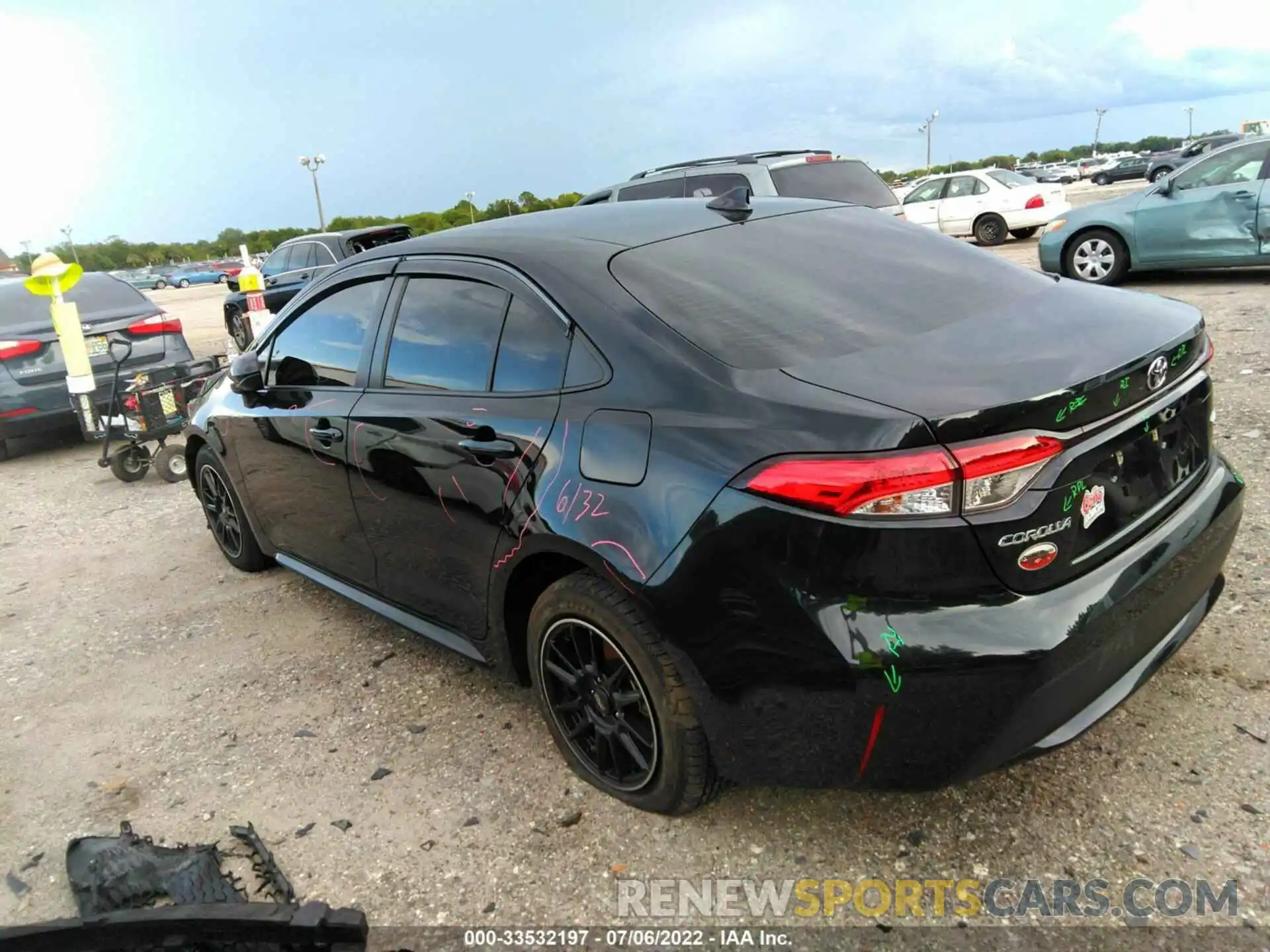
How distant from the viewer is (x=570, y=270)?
9.12 feet

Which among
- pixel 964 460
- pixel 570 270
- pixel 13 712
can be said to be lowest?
pixel 13 712

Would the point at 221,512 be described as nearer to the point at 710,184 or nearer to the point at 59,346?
the point at 59,346

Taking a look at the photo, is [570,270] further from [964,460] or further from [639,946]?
[639,946]

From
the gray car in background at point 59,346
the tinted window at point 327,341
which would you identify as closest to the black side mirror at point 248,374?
the tinted window at point 327,341

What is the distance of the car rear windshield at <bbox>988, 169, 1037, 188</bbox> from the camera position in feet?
57.0

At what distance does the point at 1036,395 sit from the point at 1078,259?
9738mm

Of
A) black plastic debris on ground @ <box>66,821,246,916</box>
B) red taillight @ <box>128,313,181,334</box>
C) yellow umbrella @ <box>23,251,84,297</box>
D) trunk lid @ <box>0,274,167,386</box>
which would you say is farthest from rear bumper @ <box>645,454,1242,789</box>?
red taillight @ <box>128,313,181,334</box>

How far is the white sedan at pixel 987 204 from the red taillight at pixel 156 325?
12746 mm

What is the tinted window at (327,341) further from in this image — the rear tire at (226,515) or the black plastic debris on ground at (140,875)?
the black plastic debris on ground at (140,875)

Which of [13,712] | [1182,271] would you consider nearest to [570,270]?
[13,712]

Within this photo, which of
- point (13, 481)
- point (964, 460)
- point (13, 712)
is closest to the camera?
point (964, 460)

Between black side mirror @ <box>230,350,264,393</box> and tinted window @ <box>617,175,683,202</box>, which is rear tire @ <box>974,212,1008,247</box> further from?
black side mirror @ <box>230,350,264,393</box>

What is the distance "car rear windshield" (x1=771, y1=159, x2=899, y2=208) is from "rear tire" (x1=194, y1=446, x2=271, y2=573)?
22.0 ft

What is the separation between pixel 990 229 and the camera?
17719 mm
